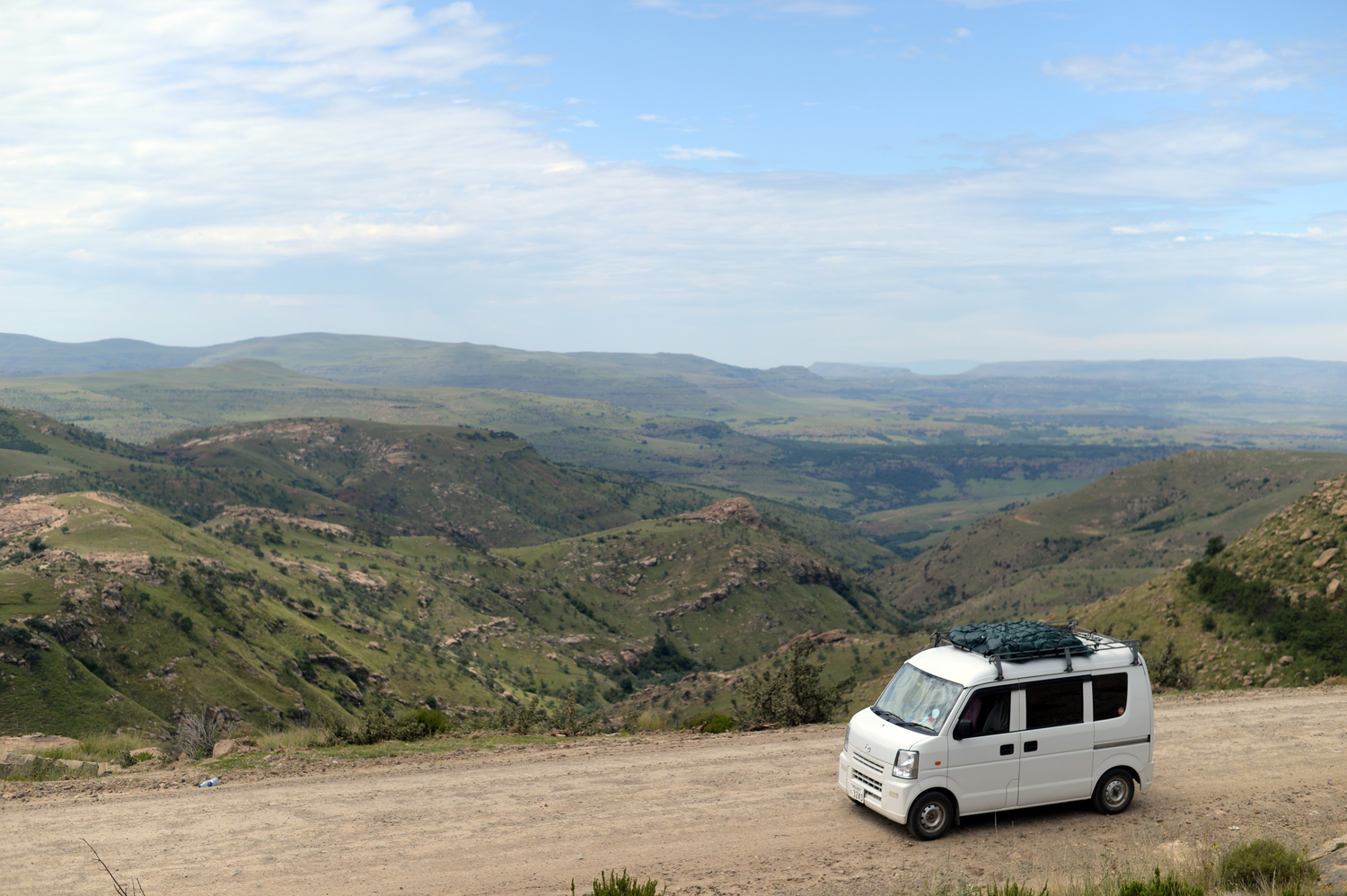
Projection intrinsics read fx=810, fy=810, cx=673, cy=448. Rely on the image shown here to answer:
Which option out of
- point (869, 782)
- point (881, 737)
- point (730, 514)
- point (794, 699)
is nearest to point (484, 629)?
point (730, 514)

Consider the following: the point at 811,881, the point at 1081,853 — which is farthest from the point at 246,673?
the point at 1081,853

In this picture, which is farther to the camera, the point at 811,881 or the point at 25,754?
the point at 25,754

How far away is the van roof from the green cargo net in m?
0.10

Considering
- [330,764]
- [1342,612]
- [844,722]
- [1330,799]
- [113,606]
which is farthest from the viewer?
[113,606]

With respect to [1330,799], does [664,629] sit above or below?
below

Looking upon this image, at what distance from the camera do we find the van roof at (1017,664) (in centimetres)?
1200

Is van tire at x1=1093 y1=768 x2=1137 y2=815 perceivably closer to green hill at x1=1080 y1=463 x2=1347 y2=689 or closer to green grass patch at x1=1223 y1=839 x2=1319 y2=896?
green grass patch at x1=1223 y1=839 x2=1319 y2=896

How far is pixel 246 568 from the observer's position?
2074 inches

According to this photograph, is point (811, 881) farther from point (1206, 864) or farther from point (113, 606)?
point (113, 606)

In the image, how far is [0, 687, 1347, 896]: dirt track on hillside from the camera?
11.1 metres

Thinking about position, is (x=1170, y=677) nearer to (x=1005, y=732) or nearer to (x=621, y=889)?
(x=1005, y=732)

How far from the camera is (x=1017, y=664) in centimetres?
1220

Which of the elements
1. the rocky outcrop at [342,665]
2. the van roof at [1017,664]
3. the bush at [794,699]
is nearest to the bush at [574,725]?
the bush at [794,699]

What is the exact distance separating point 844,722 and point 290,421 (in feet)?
552
